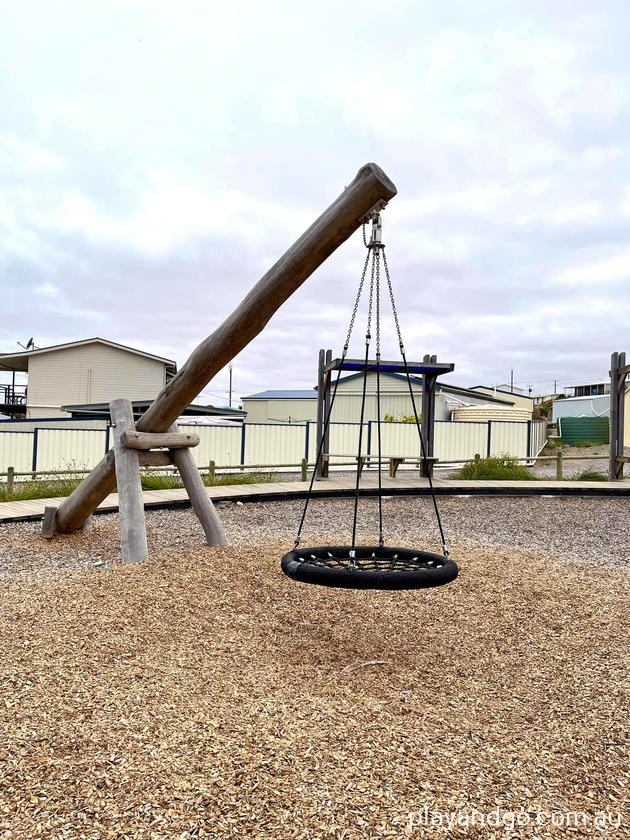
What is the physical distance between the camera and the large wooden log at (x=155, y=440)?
5668mm

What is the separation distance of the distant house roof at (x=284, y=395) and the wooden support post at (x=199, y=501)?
26106mm

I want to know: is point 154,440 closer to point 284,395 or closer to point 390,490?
point 390,490

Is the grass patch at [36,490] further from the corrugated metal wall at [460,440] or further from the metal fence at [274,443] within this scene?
the corrugated metal wall at [460,440]

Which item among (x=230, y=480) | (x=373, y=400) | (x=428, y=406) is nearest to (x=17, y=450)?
(x=230, y=480)

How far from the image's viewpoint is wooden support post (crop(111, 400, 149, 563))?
534 cm

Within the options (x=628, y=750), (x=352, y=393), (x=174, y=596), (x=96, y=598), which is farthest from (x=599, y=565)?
(x=352, y=393)

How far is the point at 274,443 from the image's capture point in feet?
56.4

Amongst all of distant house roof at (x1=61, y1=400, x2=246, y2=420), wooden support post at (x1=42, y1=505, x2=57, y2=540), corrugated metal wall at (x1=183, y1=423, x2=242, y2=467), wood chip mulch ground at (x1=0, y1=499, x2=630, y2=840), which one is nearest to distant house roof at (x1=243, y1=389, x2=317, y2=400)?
distant house roof at (x1=61, y1=400, x2=246, y2=420)

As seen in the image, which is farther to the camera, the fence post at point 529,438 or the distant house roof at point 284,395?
the distant house roof at point 284,395

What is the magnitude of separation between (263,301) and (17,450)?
12.0 m

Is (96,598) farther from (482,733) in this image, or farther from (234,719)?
(482,733)

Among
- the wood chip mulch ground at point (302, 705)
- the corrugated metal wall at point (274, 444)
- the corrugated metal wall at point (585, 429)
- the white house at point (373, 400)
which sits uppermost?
the white house at point (373, 400)

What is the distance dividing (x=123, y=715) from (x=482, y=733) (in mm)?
1710

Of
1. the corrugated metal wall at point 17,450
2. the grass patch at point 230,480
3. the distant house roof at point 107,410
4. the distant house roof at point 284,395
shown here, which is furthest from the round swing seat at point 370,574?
the distant house roof at point 284,395
